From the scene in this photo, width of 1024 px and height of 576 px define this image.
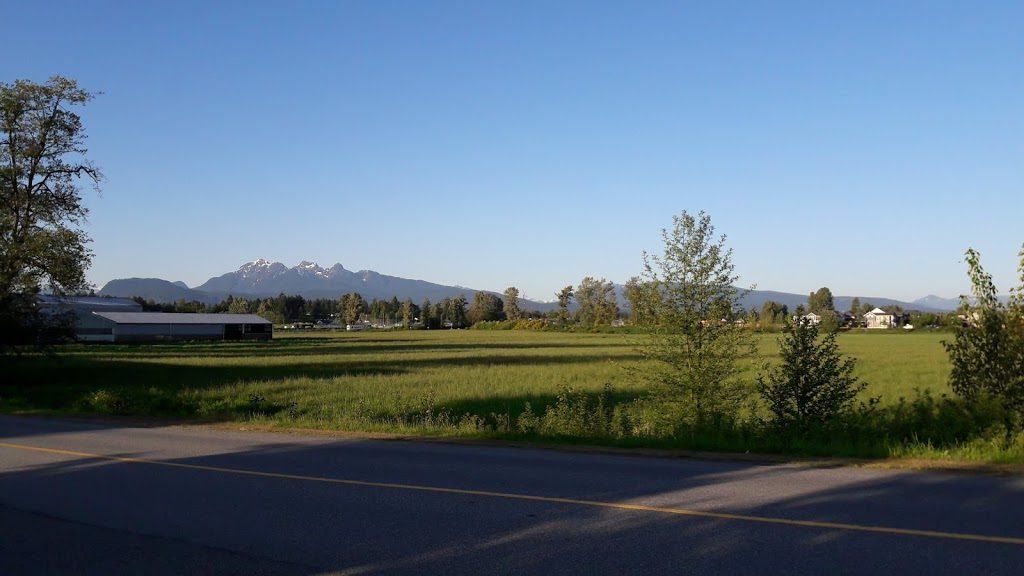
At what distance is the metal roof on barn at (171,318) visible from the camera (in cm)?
9925

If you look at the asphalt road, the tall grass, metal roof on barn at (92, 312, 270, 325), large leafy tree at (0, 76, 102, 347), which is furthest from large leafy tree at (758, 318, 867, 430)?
metal roof on barn at (92, 312, 270, 325)

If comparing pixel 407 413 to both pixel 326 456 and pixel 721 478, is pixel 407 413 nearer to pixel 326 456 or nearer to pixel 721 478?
pixel 326 456

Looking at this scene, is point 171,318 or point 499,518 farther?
point 171,318

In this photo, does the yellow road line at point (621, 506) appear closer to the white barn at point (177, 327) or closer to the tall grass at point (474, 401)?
the tall grass at point (474, 401)

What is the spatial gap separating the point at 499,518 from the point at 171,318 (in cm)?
10542

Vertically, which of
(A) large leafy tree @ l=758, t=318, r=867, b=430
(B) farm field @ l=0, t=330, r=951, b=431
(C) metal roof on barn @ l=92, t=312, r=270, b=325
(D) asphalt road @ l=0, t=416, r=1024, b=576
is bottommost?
(B) farm field @ l=0, t=330, r=951, b=431

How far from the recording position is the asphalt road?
7.11m

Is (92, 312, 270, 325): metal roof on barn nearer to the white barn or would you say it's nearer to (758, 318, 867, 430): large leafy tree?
the white barn

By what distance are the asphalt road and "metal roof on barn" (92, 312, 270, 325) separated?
94671mm

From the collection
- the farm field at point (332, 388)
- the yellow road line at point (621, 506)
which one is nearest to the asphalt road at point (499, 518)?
the yellow road line at point (621, 506)

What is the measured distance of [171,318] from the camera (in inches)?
4104

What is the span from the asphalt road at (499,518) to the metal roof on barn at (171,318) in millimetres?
94671

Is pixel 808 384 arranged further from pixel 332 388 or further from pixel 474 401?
pixel 332 388

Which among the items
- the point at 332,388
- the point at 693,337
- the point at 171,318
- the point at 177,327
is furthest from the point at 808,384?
the point at 171,318
